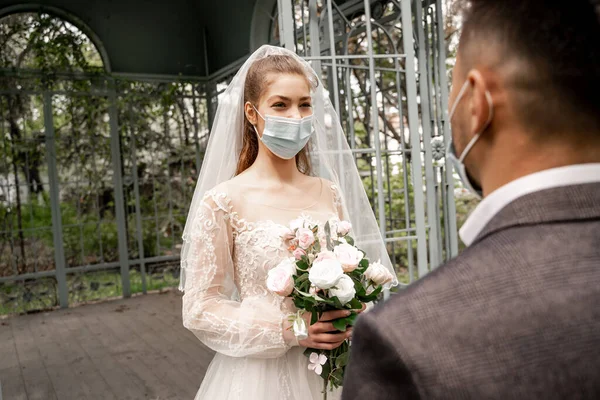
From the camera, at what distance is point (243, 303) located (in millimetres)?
1678

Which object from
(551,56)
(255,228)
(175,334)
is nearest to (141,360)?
(175,334)

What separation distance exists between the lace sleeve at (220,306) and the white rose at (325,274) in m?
→ 0.30

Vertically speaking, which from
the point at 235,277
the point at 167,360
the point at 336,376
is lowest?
the point at 167,360

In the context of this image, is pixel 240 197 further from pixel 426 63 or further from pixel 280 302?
pixel 426 63

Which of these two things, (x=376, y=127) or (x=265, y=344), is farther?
(x=376, y=127)

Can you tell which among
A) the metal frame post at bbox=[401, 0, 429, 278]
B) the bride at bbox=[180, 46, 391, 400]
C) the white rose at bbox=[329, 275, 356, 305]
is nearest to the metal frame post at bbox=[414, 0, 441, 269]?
the metal frame post at bbox=[401, 0, 429, 278]

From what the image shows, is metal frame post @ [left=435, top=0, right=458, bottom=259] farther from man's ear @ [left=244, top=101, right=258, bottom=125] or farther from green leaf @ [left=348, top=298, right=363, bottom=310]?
green leaf @ [left=348, top=298, right=363, bottom=310]

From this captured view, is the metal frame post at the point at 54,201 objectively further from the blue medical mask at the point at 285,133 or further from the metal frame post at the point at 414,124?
the blue medical mask at the point at 285,133

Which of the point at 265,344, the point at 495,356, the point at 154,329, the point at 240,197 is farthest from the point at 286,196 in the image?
the point at 154,329

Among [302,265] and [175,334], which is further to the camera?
[175,334]

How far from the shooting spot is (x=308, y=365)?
62.6 inches

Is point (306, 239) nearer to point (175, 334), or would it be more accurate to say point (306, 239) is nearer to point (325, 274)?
point (325, 274)

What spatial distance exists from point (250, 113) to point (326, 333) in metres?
0.80

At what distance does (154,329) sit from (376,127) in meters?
3.60
